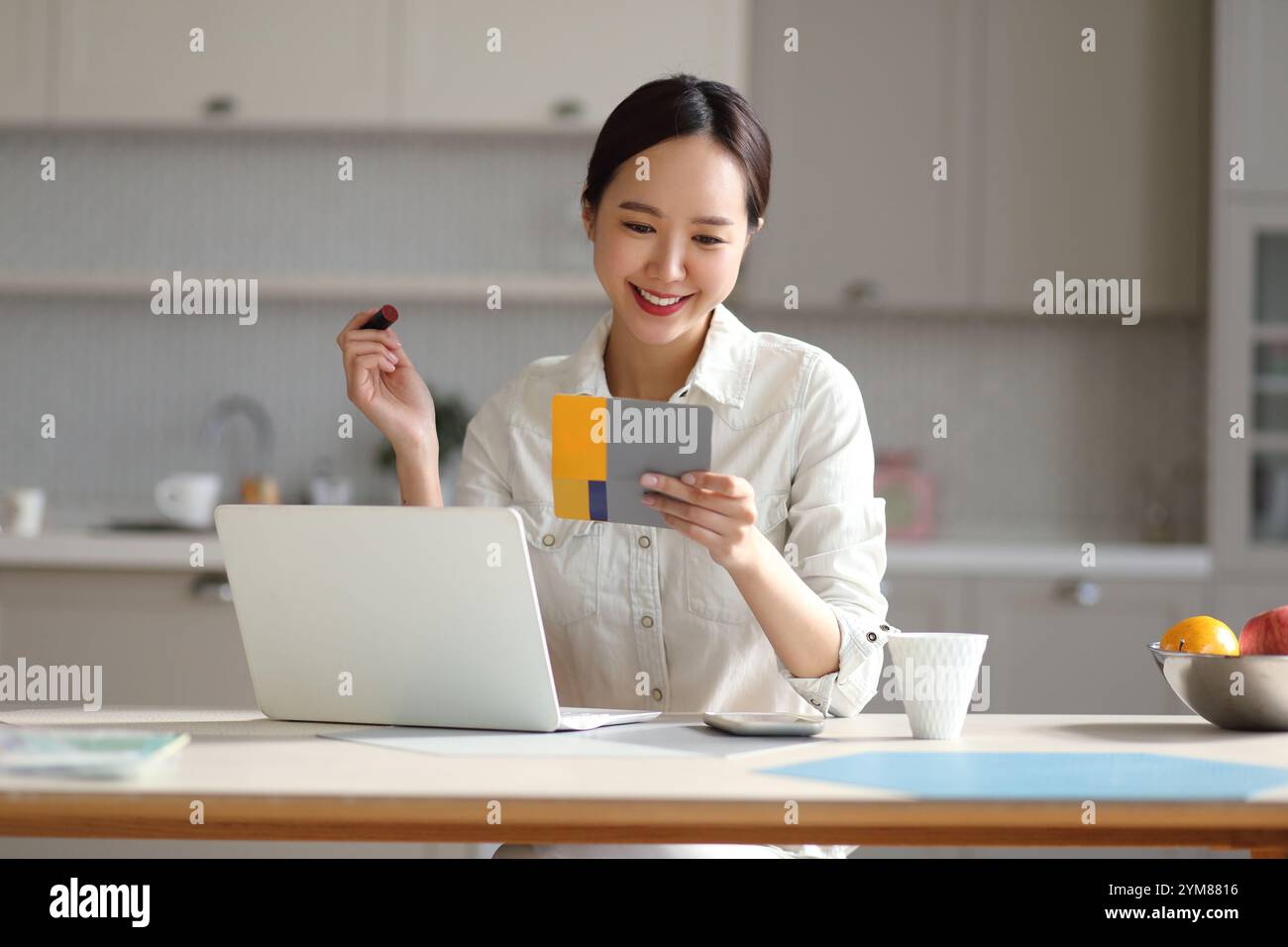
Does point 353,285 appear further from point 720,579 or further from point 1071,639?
point 720,579

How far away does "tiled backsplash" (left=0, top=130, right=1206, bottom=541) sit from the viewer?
3.89 metres

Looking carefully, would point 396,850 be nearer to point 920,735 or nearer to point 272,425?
point 272,425

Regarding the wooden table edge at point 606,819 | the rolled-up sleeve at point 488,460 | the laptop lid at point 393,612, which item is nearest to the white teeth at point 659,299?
the rolled-up sleeve at point 488,460

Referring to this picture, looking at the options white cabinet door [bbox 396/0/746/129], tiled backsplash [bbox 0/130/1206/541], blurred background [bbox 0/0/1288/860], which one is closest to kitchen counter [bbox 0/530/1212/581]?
blurred background [bbox 0/0/1288/860]

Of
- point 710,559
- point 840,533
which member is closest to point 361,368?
point 710,559

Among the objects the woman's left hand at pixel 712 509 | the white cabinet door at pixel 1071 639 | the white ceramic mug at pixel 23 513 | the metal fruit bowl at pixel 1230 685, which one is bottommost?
the white cabinet door at pixel 1071 639

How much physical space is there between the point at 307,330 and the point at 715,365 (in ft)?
7.65

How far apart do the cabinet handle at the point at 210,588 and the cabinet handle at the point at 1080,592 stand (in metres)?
1.93

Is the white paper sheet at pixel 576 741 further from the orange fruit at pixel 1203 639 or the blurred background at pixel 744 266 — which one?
the blurred background at pixel 744 266

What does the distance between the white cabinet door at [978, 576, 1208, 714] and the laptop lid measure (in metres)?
2.22

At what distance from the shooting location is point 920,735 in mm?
1369

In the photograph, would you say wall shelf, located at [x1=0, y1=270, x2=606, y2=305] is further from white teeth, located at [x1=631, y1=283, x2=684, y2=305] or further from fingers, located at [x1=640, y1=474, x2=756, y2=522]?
fingers, located at [x1=640, y1=474, x2=756, y2=522]

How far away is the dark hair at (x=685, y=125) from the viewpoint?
1736mm

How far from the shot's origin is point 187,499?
351cm
